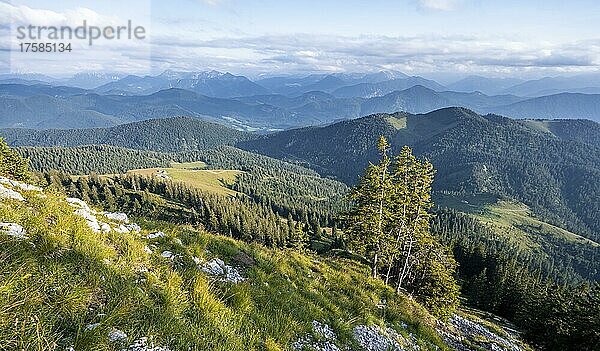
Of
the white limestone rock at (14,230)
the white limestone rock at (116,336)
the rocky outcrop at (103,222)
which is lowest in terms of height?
the rocky outcrop at (103,222)

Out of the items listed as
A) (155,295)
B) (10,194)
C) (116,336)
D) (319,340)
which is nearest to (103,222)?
(10,194)

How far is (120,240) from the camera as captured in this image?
11969 millimetres

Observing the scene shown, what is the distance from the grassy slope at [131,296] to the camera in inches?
241

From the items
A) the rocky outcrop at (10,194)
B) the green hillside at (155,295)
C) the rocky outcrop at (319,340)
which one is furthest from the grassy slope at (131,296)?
the rocky outcrop at (10,194)

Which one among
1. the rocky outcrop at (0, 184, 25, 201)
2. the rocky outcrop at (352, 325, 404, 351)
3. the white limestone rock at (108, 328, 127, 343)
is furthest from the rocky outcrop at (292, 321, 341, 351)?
the rocky outcrop at (0, 184, 25, 201)

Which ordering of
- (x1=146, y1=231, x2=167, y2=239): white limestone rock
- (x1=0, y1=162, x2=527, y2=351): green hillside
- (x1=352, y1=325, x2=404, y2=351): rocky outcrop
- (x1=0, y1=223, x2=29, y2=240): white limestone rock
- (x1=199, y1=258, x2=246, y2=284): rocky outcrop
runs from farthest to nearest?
(x1=146, y1=231, x2=167, y2=239): white limestone rock < (x1=352, y1=325, x2=404, y2=351): rocky outcrop < (x1=199, y1=258, x2=246, y2=284): rocky outcrop < (x1=0, y1=223, x2=29, y2=240): white limestone rock < (x1=0, y1=162, x2=527, y2=351): green hillside

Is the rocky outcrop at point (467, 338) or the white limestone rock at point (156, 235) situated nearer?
the white limestone rock at point (156, 235)

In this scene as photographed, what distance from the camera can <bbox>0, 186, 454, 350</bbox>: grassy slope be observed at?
6129mm

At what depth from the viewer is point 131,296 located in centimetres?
797

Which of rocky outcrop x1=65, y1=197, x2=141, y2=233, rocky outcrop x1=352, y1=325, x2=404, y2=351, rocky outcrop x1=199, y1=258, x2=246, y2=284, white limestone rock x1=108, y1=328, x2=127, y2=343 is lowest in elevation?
rocky outcrop x1=352, y1=325, x2=404, y2=351

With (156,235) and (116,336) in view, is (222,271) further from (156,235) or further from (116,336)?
(116,336)

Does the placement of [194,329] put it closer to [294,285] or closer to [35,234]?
[35,234]

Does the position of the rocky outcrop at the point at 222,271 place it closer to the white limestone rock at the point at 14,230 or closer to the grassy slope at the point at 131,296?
the grassy slope at the point at 131,296

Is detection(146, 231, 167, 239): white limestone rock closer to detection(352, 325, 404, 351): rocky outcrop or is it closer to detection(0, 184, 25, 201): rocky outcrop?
detection(0, 184, 25, 201): rocky outcrop
